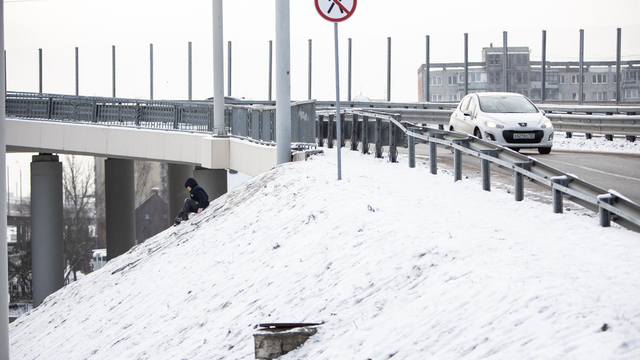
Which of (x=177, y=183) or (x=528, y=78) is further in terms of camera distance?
(x=177, y=183)

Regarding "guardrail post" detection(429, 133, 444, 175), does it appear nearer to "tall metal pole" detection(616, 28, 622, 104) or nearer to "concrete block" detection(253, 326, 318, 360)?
"concrete block" detection(253, 326, 318, 360)

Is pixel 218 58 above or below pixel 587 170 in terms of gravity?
above

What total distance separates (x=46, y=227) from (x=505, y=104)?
21.5 meters

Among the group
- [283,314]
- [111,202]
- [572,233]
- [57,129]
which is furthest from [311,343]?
[111,202]

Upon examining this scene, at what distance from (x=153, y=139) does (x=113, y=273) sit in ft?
43.1

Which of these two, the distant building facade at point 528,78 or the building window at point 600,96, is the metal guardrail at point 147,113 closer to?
the distant building facade at point 528,78

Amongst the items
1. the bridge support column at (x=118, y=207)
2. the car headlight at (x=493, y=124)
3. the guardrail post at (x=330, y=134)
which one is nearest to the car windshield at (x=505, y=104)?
the car headlight at (x=493, y=124)

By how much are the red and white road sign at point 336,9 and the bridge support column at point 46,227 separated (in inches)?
896

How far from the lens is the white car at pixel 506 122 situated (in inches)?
592

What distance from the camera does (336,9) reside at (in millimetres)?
9648

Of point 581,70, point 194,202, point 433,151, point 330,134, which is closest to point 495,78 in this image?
point 581,70

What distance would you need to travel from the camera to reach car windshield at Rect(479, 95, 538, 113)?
16.0 meters

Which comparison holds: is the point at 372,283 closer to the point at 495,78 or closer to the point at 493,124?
the point at 493,124

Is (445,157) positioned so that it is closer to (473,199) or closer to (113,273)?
(473,199)
